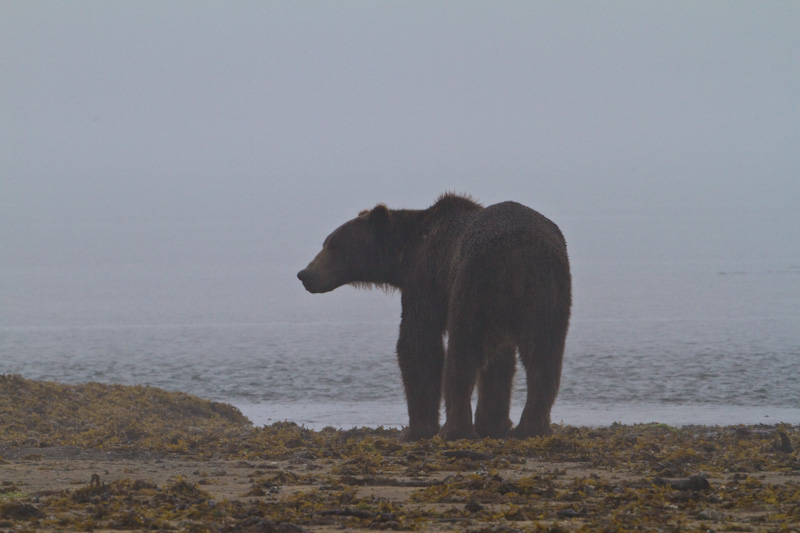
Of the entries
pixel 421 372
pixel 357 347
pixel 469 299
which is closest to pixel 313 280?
pixel 421 372

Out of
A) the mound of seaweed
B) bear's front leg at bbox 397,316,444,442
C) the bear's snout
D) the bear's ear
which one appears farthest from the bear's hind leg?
the mound of seaweed

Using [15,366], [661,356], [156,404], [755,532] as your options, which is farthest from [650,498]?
[15,366]

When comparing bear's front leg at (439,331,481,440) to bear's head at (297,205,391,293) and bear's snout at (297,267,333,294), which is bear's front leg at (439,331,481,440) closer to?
bear's head at (297,205,391,293)

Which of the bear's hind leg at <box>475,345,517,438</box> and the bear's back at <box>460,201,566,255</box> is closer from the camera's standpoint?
the bear's back at <box>460,201,566,255</box>

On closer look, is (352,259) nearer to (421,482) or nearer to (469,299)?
(469,299)

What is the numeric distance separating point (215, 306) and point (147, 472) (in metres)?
24.3

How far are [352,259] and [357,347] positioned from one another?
9586 millimetres

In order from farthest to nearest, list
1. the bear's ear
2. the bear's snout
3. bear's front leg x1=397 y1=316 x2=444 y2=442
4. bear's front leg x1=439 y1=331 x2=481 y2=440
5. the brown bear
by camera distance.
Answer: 1. the bear's snout
2. the bear's ear
3. bear's front leg x1=397 y1=316 x2=444 y2=442
4. bear's front leg x1=439 y1=331 x2=481 y2=440
5. the brown bear

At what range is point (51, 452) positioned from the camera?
27.2ft

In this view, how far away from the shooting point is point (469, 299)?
8.59m

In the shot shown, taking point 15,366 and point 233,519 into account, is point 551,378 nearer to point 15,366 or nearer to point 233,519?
point 233,519

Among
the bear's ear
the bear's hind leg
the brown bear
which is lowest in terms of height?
the bear's hind leg

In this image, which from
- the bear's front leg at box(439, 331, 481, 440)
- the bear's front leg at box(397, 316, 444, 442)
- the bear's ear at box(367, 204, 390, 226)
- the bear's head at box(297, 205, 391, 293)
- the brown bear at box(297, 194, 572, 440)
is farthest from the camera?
the bear's head at box(297, 205, 391, 293)

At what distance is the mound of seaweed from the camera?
8.98m
